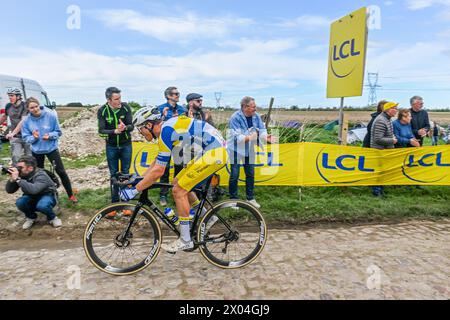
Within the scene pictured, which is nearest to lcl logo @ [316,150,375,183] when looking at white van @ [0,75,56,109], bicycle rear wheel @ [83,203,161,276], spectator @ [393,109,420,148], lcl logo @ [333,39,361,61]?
spectator @ [393,109,420,148]

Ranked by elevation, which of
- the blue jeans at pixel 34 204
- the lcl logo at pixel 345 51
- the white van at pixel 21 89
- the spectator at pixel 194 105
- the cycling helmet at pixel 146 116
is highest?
the lcl logo at pixel 345 51

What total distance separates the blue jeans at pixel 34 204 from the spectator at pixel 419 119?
25.4 feet

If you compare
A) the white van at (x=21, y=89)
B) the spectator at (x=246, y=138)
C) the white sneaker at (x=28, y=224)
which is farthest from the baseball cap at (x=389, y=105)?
the white van at (x=21, y=89)

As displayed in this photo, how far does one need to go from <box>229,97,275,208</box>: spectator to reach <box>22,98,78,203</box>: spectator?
3.17 metres

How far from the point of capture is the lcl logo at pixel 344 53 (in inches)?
296

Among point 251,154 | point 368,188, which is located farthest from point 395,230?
point 251,154

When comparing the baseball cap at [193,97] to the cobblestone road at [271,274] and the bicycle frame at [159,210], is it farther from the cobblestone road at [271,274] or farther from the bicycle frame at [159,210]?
the cobblestone road at [271,274]

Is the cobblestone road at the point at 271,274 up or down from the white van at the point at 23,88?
down

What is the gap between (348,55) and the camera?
7684mm

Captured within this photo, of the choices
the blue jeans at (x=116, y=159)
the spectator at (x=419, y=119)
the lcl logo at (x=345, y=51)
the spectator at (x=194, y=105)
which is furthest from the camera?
the spectator at (x=419, y=119)

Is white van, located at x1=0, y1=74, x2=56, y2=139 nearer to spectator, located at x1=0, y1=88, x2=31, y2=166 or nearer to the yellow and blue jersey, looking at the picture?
spectator, located at x1=0, y1=88, x2=31, y2=166

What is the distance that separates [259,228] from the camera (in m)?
4.16
